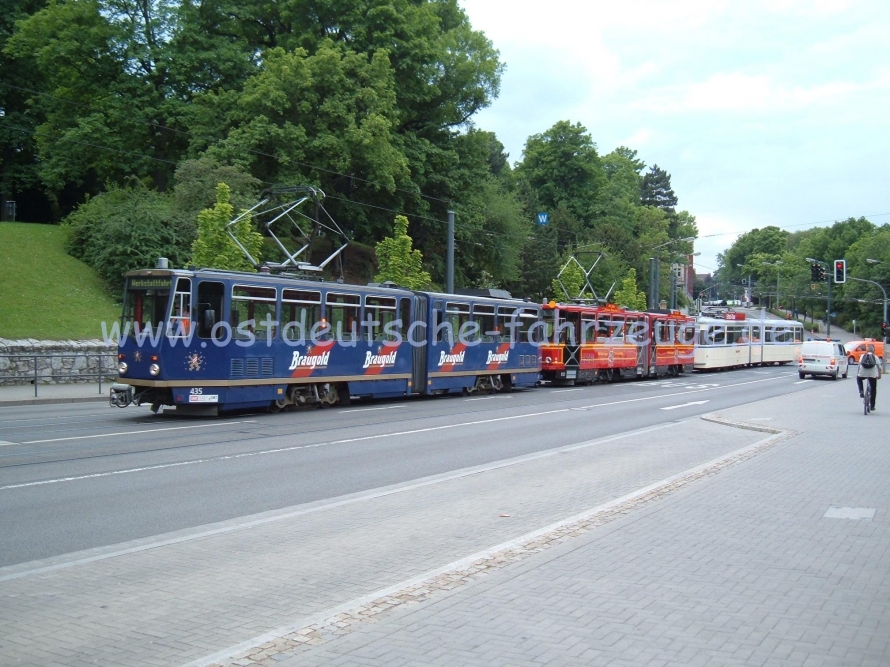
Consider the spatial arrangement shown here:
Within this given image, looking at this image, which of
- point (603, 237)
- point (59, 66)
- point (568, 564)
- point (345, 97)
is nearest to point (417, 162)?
point (345, 97)

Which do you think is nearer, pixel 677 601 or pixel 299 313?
pixel 677 601

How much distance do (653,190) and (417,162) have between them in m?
94.8

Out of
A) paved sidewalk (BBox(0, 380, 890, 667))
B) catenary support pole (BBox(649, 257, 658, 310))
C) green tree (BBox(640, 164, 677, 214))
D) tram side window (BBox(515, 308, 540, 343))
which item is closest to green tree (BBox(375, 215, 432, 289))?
tram side window (BBox(515, 308, 540, 343))

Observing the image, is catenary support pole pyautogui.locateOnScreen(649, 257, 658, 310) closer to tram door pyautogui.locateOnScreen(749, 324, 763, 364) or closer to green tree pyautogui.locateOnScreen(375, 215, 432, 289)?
tram door pyautogui.locateOnScreen(749, 324, 763, 364)

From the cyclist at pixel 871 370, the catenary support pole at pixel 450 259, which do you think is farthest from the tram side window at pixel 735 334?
the cyclist at pixel 871 370

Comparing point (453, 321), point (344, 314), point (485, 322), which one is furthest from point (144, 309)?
point (485, 322)

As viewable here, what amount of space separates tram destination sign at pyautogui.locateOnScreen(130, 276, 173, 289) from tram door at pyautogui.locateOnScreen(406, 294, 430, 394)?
859 cm

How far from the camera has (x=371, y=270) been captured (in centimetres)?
4978

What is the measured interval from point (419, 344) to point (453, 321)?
182cm

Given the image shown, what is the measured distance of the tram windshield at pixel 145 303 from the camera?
18422 millimetres

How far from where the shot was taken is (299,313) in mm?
21250

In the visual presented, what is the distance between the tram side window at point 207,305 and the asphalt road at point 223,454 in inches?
78.8

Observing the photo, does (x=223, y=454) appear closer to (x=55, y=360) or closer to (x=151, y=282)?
(x=151, y=282)

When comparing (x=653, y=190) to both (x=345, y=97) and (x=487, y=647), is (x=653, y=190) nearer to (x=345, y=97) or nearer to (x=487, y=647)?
(x=345, y=97)
